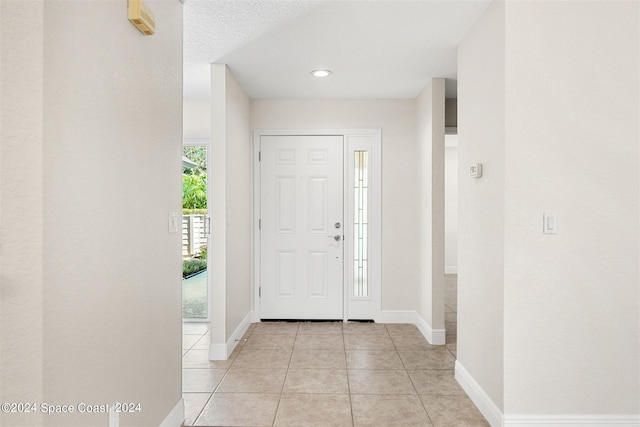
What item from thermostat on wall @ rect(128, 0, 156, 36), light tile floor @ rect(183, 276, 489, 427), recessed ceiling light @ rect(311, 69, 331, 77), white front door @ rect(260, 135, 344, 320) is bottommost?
light tile floor @ rect(183, 276, 489, 427)

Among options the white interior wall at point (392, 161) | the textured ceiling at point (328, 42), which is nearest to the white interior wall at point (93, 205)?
the textured ceiling at point (328, 42)

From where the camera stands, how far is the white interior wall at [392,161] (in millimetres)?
4680

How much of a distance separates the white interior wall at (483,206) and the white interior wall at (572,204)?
0.26 ft

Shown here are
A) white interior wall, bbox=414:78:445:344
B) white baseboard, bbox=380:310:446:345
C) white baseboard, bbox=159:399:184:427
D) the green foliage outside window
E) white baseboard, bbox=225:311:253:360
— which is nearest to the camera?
white baseboard, bbox=159:399:184:427

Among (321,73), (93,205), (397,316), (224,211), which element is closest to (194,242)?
(397,316)

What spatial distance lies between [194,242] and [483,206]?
303 inches

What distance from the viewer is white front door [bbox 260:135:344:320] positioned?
186 inches

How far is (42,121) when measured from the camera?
4.01 ft

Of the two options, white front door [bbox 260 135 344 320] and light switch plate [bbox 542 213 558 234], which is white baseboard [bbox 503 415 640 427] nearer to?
light switch plate [bbox 542 213 558 234]

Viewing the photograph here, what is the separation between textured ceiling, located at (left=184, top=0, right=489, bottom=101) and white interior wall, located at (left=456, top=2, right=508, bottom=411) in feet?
0.89

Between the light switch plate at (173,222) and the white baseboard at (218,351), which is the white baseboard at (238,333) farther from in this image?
the light switch plate at (173,222)

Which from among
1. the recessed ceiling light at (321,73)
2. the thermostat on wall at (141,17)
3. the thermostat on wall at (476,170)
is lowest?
the thermostat on wall at (476,170)

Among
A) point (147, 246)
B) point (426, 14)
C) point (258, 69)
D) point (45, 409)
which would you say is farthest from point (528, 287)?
point (258, 69)

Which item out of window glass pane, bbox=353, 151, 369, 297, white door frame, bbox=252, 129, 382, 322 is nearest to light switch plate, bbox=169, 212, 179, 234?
white door frame, bbox=252, 129, 382, 322
